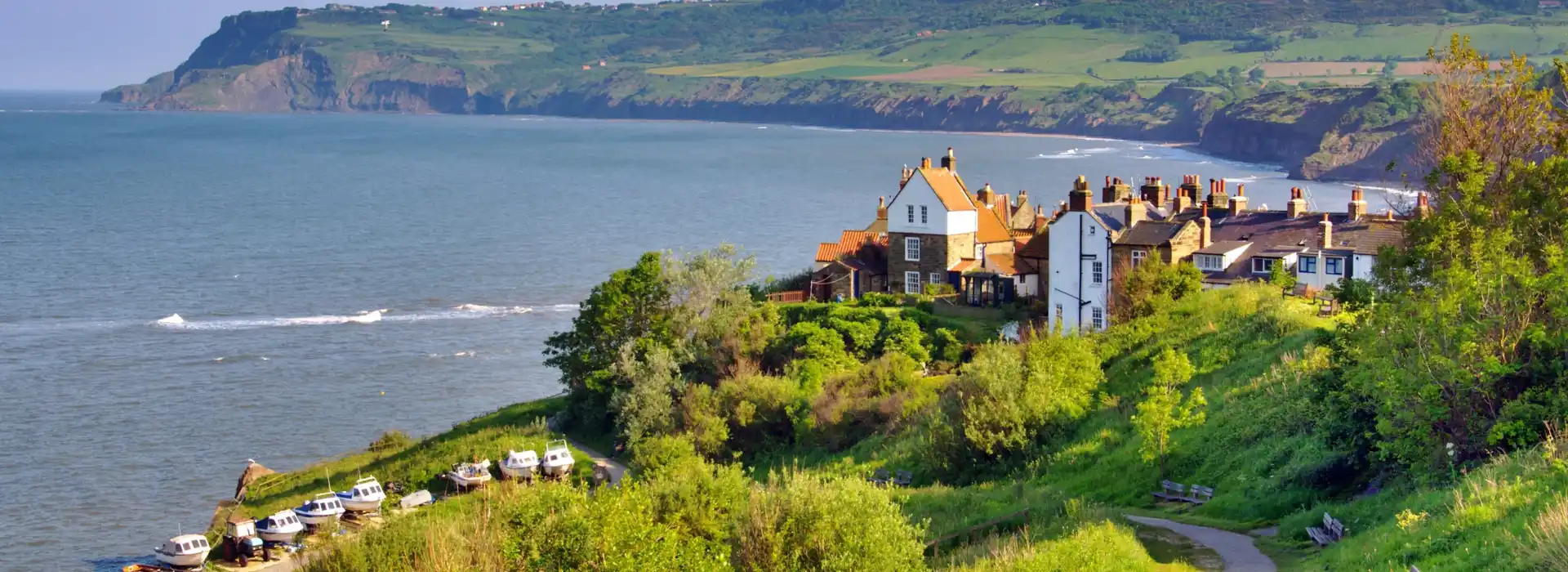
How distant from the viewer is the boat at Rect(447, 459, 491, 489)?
5028 centimetres

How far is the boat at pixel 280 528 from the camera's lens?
46250 millimetres

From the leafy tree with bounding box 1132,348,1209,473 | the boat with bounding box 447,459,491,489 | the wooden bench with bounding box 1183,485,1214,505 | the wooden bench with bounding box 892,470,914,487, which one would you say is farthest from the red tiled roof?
the wooden bench with bounding box 1183,485,1214,505

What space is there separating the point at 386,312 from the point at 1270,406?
65206 mm

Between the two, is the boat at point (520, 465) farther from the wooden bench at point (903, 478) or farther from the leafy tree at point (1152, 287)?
the leafy tree at point (1152, 287)

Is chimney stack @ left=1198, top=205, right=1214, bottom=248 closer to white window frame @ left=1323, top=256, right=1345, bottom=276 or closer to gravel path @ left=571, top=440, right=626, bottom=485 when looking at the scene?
white window frame @ left=1323, top=256, right=1345, bottom=276

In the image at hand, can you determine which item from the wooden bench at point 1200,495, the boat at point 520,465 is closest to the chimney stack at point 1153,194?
the boat at point 520,465

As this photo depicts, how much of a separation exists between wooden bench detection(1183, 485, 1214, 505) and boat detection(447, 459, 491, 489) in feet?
76.8

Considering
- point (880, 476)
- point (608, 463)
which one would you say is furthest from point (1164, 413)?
point (608, 463)

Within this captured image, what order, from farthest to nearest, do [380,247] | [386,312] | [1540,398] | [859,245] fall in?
1. [380,247]
2. [386,312]
3. [859,245]
4. [1540,398]

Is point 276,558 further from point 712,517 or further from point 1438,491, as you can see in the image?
point 1438,491

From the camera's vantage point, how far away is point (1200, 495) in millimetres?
34312

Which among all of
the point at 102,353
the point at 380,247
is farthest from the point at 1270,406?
the point at 380,247

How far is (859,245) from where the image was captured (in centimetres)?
6588

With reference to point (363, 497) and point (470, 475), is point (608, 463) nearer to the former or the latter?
point (470, 475)
